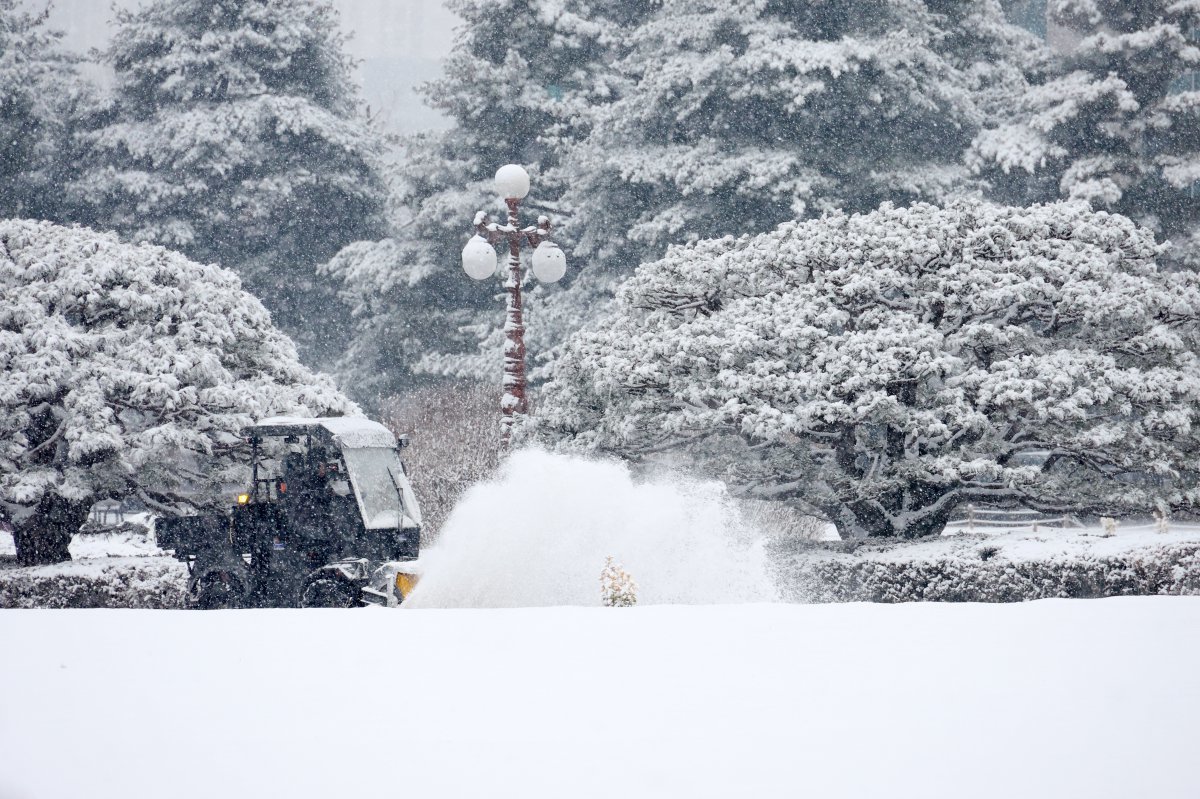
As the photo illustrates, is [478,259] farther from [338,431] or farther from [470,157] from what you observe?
[470,157]

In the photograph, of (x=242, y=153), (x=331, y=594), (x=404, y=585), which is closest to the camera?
(x=404, y=585)

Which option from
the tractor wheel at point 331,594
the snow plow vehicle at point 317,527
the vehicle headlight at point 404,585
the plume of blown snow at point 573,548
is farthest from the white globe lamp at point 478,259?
the vehicle headlight at point 404,585

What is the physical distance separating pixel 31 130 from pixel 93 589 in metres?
23.0

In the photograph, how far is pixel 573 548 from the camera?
1116 cm

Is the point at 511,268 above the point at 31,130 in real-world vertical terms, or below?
below

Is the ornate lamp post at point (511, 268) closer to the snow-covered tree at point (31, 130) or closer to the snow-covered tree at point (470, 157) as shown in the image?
the snow-covered tree at point (470, 157)

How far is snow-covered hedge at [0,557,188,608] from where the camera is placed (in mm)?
14102

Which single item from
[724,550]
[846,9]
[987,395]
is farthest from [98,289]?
[846,9]

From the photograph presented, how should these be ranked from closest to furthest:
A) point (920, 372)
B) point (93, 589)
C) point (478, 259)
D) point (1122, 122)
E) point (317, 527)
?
point (317, 527)
point (920, 372)
point (93, 589)
point (478, 259)
point (1122, 122)

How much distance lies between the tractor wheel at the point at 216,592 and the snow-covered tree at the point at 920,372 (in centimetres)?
468

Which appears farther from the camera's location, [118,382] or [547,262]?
[547,262]

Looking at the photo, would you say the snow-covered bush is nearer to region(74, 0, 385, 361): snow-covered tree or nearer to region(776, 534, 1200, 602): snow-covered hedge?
region(776, 534, 1200, 602): snow-covered hedge

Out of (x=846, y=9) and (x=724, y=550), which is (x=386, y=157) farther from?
(x=724, y=550)

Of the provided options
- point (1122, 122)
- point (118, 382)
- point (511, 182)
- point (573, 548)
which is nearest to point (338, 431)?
point (573, 548)
